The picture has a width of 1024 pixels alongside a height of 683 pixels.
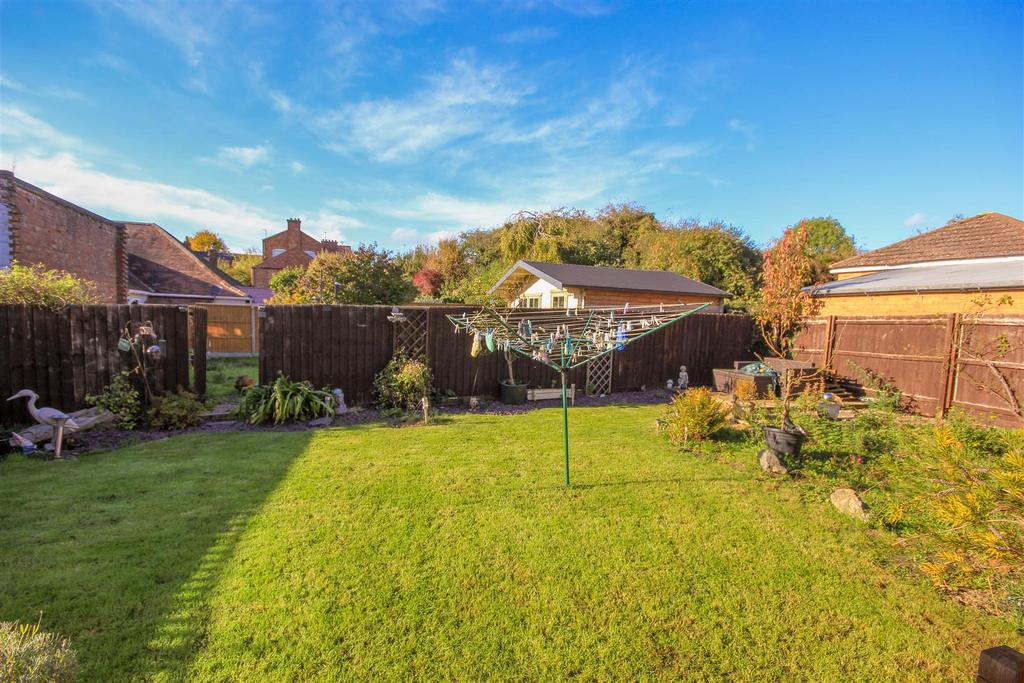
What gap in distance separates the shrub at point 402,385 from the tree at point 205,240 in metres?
52.2

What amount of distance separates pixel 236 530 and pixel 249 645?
1366mm

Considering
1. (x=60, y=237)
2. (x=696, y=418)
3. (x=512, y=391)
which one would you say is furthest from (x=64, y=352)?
(x=696, y=418)

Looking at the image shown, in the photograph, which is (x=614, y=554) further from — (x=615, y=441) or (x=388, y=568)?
(x=615, y=441)

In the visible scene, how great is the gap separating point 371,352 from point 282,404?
1.86m

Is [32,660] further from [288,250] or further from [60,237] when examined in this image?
[288,250]

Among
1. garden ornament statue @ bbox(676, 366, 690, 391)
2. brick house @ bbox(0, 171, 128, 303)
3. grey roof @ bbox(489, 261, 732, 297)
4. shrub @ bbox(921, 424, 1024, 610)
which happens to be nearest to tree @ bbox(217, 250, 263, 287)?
brick house @ bbox(0, 171, 128, 303)

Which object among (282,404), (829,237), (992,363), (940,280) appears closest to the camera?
(992,363)

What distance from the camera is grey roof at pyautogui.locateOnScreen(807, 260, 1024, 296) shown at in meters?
8.14

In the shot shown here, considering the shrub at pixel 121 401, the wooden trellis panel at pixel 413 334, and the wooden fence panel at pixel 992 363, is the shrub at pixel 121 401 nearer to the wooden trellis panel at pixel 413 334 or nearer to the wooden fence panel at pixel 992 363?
the wooden trellis panel at pixel 413 334

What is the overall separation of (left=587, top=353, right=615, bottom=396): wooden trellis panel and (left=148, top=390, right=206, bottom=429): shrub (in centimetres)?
735

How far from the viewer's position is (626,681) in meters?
2.05

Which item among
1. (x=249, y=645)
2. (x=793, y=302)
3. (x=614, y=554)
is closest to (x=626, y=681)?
(x=614, y=554)

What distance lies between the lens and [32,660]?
62.8 inches

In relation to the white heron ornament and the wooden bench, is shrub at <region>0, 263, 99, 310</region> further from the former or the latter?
the wooden bench
